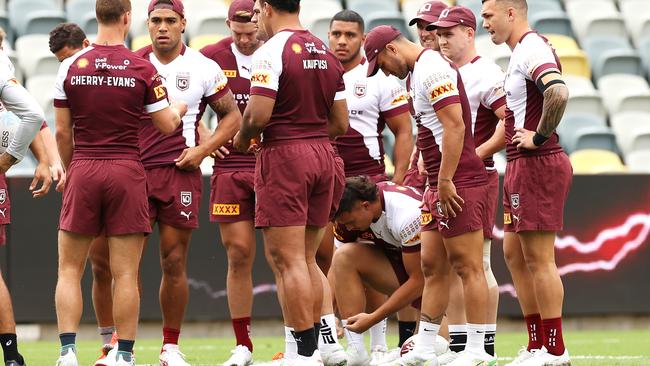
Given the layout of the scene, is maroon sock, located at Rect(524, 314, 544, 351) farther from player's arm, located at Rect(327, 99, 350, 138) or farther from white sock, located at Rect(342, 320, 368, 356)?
player's arm, located at Rect(327, 99, 350, 138)

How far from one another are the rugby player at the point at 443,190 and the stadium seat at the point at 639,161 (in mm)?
6837

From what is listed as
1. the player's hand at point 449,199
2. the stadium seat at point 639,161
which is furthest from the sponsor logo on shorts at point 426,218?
the stadium seat at point 639,161

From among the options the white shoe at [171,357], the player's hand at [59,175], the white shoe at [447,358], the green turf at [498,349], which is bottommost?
the green turf at [498,349]

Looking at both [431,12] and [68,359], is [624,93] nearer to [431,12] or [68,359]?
[431,12]

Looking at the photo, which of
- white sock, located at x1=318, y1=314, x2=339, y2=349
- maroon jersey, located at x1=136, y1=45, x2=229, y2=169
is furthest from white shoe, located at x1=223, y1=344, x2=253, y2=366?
maroon jersey, located at x1=136, y1=45, x2=229, y2=169

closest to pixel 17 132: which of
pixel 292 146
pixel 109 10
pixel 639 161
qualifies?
pixel 109 10

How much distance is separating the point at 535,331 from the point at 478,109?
1.63 metres

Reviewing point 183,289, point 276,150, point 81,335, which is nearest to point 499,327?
point 81,335

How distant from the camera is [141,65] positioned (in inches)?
294

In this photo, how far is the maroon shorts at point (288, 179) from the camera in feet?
24.0

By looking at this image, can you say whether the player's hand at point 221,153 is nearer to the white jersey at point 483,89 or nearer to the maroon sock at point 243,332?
the maroon sock at point 243,332

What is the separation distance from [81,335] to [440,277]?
5.25 m

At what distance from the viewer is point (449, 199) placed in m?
7.65

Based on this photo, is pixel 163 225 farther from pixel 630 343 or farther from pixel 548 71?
pixel 630 343
